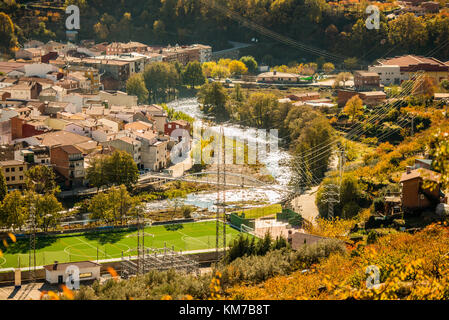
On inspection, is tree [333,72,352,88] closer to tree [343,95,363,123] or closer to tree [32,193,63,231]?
tree [343,95,363,123]

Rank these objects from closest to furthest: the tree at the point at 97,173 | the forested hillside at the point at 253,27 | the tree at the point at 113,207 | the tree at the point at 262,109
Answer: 1. the tree at the point at 113,207
2. the tree at the point at 97,173
3. the tree at the point at 262,109
4. the forested hillside at the point at 253,27

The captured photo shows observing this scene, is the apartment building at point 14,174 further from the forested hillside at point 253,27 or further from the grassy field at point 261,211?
the forested hillside at point 253,27

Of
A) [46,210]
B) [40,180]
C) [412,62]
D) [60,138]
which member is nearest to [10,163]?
[40,180]

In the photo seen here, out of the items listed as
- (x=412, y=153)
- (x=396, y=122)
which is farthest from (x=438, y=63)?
(x=412, y=153)

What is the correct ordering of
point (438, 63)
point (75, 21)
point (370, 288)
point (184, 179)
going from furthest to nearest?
1. point (75, 21)
2. point (438, 63)
3. point (184, 179)
4. point (370, 288)

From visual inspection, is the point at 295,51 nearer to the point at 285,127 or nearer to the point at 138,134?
the point at 285,127

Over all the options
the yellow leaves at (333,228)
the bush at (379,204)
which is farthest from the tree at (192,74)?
the bush at (379,204)

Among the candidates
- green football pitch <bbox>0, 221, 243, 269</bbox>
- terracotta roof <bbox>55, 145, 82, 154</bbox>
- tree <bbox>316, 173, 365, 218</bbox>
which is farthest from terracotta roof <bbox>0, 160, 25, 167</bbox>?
tree <bbox>316, 173, 365, 218</bbox>
